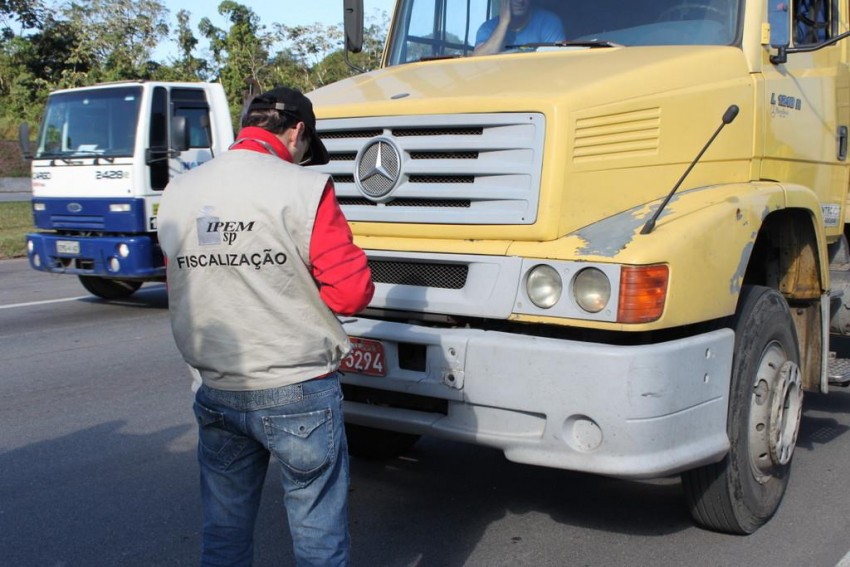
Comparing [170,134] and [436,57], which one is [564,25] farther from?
[170,134]

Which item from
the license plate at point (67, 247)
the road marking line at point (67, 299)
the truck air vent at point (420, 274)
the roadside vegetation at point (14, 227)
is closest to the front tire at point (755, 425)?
the truck air vent at point (420, 274)

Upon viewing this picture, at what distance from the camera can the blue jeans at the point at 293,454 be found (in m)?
3.04

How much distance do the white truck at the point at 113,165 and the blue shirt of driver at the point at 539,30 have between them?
6.50m

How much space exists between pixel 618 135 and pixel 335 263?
1.76 m

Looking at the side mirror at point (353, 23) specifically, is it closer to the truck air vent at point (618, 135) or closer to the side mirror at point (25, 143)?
the truck air vent at point (618, 135)

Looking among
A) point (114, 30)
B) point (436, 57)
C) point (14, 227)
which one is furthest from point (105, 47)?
point (436, 57)

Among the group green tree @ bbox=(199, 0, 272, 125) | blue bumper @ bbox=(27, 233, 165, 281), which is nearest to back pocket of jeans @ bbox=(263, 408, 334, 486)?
blue bumper @ bbox=(27, 233, 165, 281)

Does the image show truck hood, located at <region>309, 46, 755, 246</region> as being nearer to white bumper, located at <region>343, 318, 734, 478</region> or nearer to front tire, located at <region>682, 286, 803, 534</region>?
white bumper, located at <region>343, 318, 734, 478</region>

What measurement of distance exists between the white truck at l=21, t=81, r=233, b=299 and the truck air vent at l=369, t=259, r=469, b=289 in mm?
6921

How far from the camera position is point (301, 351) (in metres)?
3.03

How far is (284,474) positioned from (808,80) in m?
3.78

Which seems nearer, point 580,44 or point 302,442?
point 302,442

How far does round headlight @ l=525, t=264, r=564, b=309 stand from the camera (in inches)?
154

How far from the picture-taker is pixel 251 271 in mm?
2982
